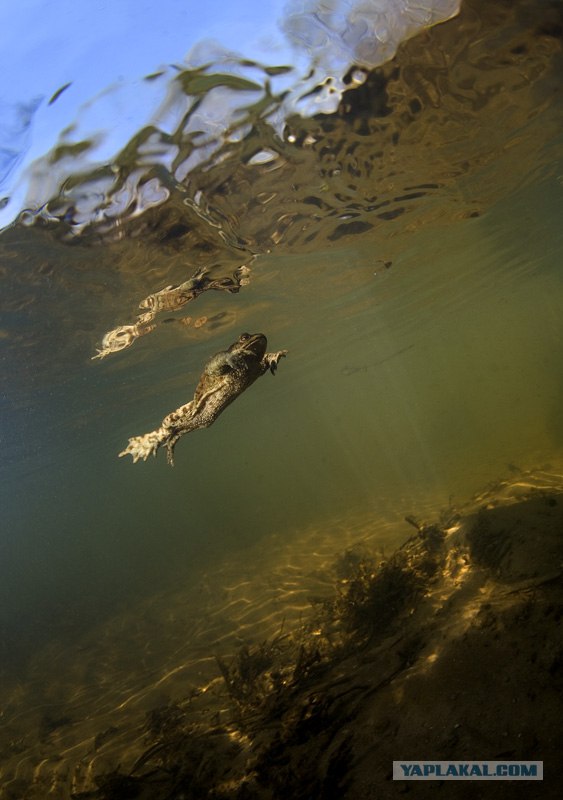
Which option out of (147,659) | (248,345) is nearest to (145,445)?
(248,345)

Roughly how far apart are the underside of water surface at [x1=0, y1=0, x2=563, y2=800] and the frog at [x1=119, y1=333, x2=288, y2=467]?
0.27 ft

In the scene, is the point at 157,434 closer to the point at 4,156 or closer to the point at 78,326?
the point at 4,156

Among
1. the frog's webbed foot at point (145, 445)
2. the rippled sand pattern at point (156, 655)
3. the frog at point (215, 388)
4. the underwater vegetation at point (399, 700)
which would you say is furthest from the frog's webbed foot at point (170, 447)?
the rippled sand pattern at point (156, 655)

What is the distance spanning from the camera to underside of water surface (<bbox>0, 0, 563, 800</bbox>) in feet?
14.8

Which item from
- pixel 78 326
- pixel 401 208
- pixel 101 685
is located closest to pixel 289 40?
pixel 401 208

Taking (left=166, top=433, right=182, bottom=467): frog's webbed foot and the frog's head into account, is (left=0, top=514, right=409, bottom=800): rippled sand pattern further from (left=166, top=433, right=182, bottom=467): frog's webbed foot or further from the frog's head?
the frog's head

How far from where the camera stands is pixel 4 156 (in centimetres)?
621

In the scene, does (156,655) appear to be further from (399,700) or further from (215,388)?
(399,700)

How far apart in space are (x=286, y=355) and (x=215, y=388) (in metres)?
3.44

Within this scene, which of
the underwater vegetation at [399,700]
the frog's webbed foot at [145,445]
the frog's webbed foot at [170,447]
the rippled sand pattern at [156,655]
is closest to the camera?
the underwater vegetation at [399,700]

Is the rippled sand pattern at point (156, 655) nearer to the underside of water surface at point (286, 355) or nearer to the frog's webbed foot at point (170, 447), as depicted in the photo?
the underside of water surface at point (286, 355)

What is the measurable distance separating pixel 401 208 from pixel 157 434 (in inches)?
440

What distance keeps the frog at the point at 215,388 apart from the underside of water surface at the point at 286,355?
3.3 inches

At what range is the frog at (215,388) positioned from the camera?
629 cm
